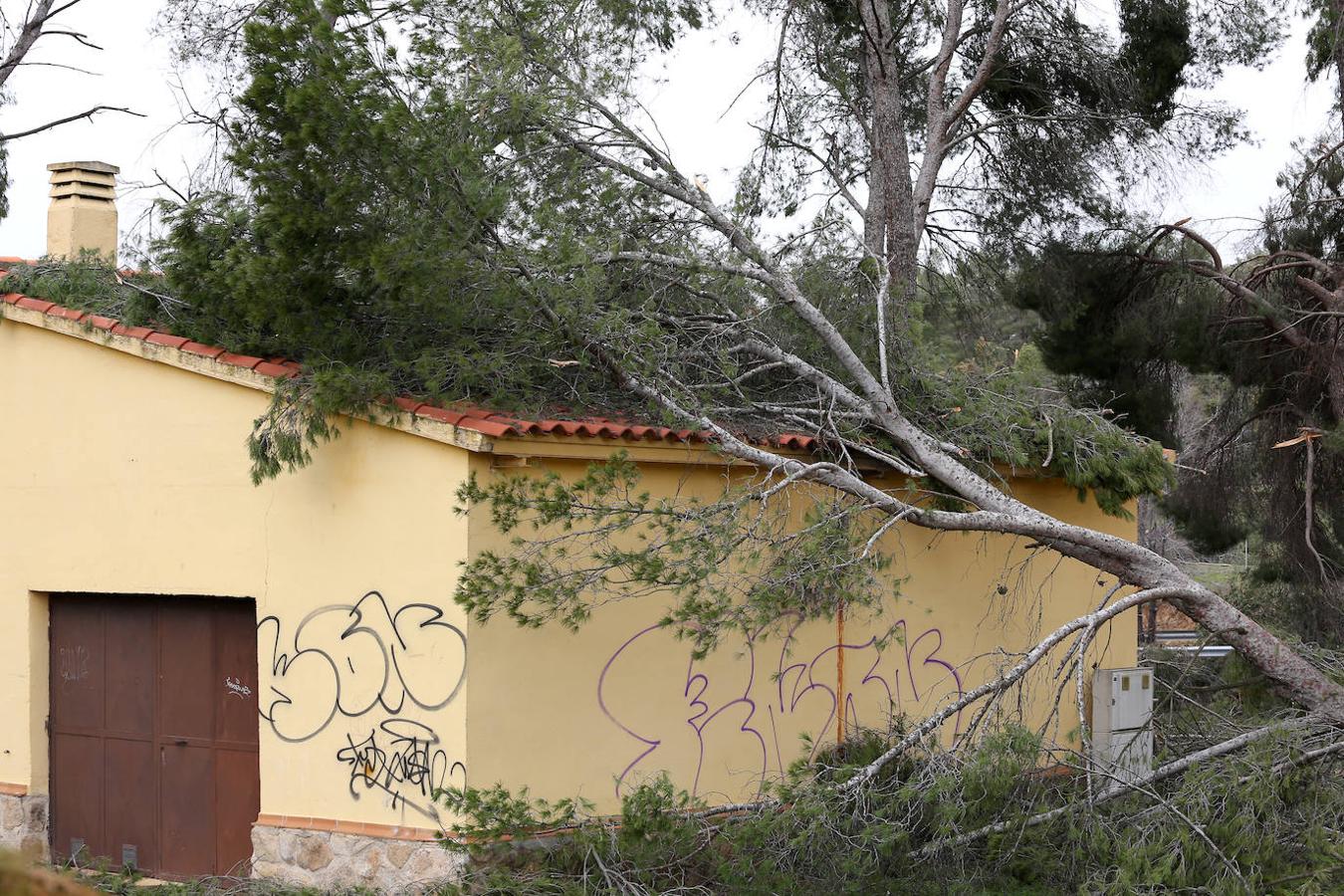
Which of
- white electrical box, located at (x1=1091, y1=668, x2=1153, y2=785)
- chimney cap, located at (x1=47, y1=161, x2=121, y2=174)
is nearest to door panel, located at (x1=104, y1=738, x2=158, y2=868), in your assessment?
chimney cap, located at (x1=47, y1=161, x2=121, y2=174)

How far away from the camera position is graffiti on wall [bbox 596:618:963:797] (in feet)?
28.9

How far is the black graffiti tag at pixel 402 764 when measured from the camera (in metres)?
8.09

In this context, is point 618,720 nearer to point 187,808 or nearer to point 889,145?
point 187,808

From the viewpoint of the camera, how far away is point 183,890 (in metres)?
8.73

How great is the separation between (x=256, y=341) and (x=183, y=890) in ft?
11.5

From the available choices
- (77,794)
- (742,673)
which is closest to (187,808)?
(77,794)

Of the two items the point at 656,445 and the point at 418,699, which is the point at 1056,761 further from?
the point at 418,699

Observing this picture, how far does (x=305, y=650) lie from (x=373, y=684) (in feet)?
1.93

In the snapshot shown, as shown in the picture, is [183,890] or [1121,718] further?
[1121,718]

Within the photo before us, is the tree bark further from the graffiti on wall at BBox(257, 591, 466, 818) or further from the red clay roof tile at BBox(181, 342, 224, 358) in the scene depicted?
the graffiti on wall at BBox(257, 591, 466, 818)

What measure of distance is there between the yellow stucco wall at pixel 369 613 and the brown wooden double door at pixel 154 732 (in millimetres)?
242

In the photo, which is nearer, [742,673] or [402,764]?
[402,764]

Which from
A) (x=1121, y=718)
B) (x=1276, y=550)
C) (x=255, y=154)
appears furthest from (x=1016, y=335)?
(x=255, y=154)

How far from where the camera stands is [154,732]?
9.55 m
